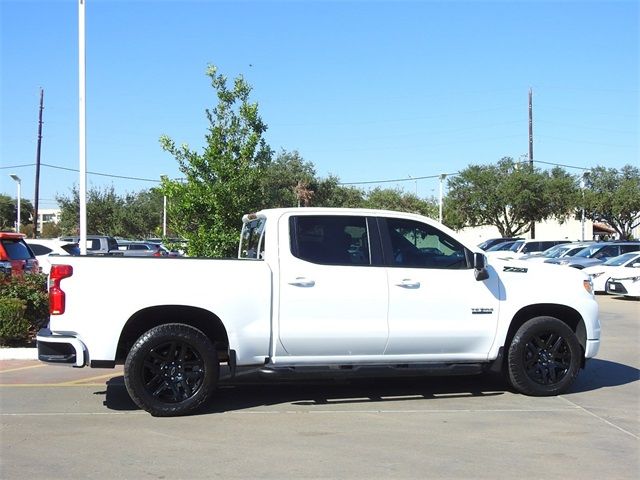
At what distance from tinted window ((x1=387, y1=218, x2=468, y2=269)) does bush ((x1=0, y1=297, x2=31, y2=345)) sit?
20.3 ft

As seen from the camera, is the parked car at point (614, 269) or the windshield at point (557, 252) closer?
the parked car at point (614, 269)

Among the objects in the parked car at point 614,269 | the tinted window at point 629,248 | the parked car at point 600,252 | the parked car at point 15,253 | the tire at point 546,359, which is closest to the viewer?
the tire at point 546,359

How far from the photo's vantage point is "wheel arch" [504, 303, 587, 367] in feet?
23.8

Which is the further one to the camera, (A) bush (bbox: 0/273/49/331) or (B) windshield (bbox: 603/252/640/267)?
(B) windshield (bbox: 603/252/640/267)

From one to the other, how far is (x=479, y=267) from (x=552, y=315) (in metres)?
1.31

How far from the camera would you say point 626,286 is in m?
19.5

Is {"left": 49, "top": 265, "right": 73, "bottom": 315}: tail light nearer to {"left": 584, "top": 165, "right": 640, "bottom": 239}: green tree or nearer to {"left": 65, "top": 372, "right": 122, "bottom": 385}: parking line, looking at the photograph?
{"left": 65, "top": 372, "right": 122, "bottom": 385}: parking line

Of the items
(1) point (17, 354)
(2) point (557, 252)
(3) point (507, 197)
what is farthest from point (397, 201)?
(1) point (17, 354)

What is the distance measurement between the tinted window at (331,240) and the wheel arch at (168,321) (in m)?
1.08

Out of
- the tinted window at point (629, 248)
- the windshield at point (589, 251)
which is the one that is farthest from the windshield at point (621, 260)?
the tinted window at point (629, 248)

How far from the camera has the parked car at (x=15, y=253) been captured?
14.0 metres

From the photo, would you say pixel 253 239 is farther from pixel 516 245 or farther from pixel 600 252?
pixel 516 245

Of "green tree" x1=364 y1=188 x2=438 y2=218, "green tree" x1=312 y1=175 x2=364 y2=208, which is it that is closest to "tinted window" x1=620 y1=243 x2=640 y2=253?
"green tree" x1=312 y1=175 x2=364 y2=208

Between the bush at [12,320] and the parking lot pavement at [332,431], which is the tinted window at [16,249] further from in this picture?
the parking lot pavement at [332,431]
